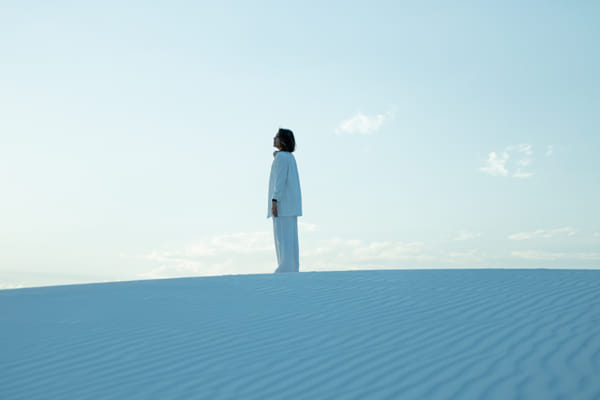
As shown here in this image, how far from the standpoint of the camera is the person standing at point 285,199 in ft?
28.8

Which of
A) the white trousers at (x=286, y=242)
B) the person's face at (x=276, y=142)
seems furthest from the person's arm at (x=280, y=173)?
the white trousers at (x=286, y=242)

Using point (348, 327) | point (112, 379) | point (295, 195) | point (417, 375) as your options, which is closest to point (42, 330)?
point (112, 379)

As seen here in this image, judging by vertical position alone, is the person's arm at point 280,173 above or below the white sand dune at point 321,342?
above

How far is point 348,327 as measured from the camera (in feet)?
15.0

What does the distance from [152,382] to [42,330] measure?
7.41ft

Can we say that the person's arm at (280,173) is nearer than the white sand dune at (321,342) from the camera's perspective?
No

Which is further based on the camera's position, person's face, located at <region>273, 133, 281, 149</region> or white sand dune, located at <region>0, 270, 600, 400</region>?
person's face, located at <region>273, 133, 281, 149</region>

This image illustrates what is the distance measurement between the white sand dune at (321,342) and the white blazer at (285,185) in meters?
2.24

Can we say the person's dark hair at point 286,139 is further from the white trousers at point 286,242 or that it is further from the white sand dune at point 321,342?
the white sand dune at point 321,342

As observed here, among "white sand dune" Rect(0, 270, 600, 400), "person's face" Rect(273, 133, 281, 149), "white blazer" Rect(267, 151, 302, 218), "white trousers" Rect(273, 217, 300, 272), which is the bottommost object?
"white sand dune" Rect(0, 270, 600, 400)

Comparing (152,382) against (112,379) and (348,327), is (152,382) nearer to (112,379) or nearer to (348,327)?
(112,379)

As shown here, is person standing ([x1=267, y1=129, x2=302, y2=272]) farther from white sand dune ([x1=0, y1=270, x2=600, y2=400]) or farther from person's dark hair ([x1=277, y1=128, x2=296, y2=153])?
white sand dune ([x1=0, y1=270, x2=600, y2=400])

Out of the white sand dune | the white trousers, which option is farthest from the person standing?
the white sand dune

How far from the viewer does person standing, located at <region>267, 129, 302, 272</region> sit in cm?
877
